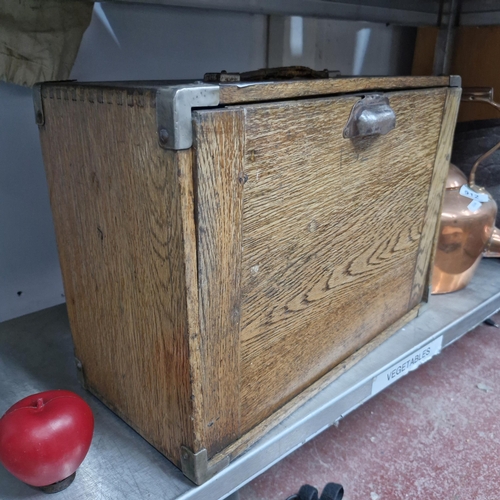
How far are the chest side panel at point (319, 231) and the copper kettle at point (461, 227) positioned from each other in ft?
0.52

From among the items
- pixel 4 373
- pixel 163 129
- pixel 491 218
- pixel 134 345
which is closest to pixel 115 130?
pixel 163 129

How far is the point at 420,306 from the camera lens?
37.7 inches

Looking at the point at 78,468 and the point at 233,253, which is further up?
the point at 233,253

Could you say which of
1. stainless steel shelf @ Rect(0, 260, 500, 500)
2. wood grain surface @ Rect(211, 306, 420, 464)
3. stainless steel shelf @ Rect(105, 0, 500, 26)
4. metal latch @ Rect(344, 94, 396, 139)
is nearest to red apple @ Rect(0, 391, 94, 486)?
stainless steel shelf @ Rect(0, 260, 500, 500)

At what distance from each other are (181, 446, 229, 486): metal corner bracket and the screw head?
35 cm

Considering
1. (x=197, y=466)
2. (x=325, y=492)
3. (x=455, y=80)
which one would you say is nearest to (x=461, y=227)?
(x=455, y=80)

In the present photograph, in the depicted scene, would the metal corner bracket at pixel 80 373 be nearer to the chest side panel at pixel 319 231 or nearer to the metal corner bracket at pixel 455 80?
the chest side panel at pixel 319 231

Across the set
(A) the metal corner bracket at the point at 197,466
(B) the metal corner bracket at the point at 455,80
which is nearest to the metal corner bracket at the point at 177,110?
(A) the metal corner bracket at the point at 197,466

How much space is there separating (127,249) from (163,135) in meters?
0.16

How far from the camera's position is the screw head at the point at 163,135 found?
41 centimetres

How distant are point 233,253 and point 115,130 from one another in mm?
172

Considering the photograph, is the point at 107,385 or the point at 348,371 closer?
the point at 107,385

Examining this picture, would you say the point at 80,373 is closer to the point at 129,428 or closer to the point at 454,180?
the point at 129,428

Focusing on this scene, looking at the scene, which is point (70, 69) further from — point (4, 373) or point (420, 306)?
point (420, 306)
